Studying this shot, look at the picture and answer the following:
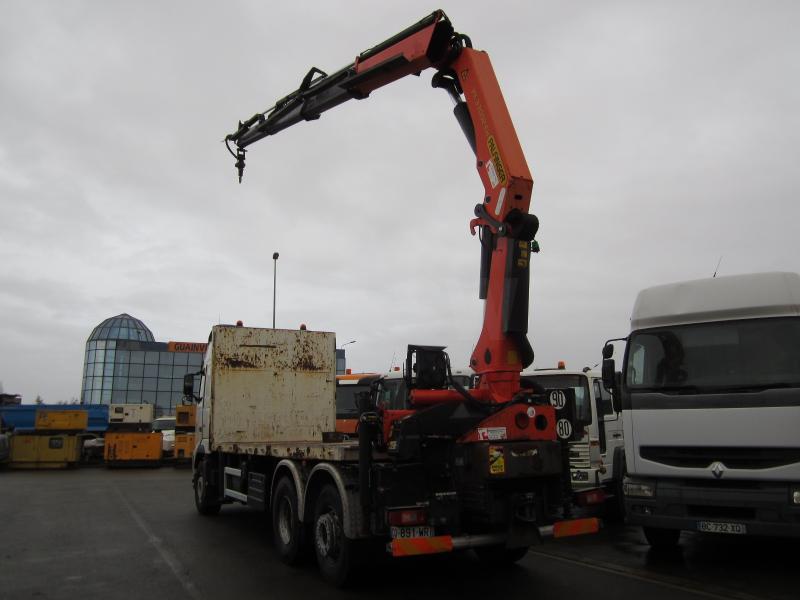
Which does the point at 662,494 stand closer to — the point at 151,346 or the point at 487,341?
the point at 487,341

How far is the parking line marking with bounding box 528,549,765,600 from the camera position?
6.19 meters

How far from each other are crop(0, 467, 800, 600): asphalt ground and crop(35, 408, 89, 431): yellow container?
13.4 m

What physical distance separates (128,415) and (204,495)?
17792 millimetres

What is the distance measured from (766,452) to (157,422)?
27.7m

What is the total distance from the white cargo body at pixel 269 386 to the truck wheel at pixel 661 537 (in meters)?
5.38

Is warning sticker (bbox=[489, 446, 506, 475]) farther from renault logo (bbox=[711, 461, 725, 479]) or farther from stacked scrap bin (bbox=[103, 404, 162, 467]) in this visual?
stacked scrap bin (bbox=[103, 404, 162, 467])

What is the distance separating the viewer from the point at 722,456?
275 inches

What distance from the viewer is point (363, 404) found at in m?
6.61

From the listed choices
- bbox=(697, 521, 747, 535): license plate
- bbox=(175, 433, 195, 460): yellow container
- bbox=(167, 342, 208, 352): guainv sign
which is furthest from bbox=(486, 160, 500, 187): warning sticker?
bbox=(167, 342, 208, 352): guainv sign

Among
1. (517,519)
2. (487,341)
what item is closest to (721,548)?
(517,519)

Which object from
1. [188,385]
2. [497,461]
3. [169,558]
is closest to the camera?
[497,461]

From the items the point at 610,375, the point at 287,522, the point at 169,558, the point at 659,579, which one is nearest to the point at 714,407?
the point at 610,375

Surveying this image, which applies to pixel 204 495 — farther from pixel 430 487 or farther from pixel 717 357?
pixel 717 357

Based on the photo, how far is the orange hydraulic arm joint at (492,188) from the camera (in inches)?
257
